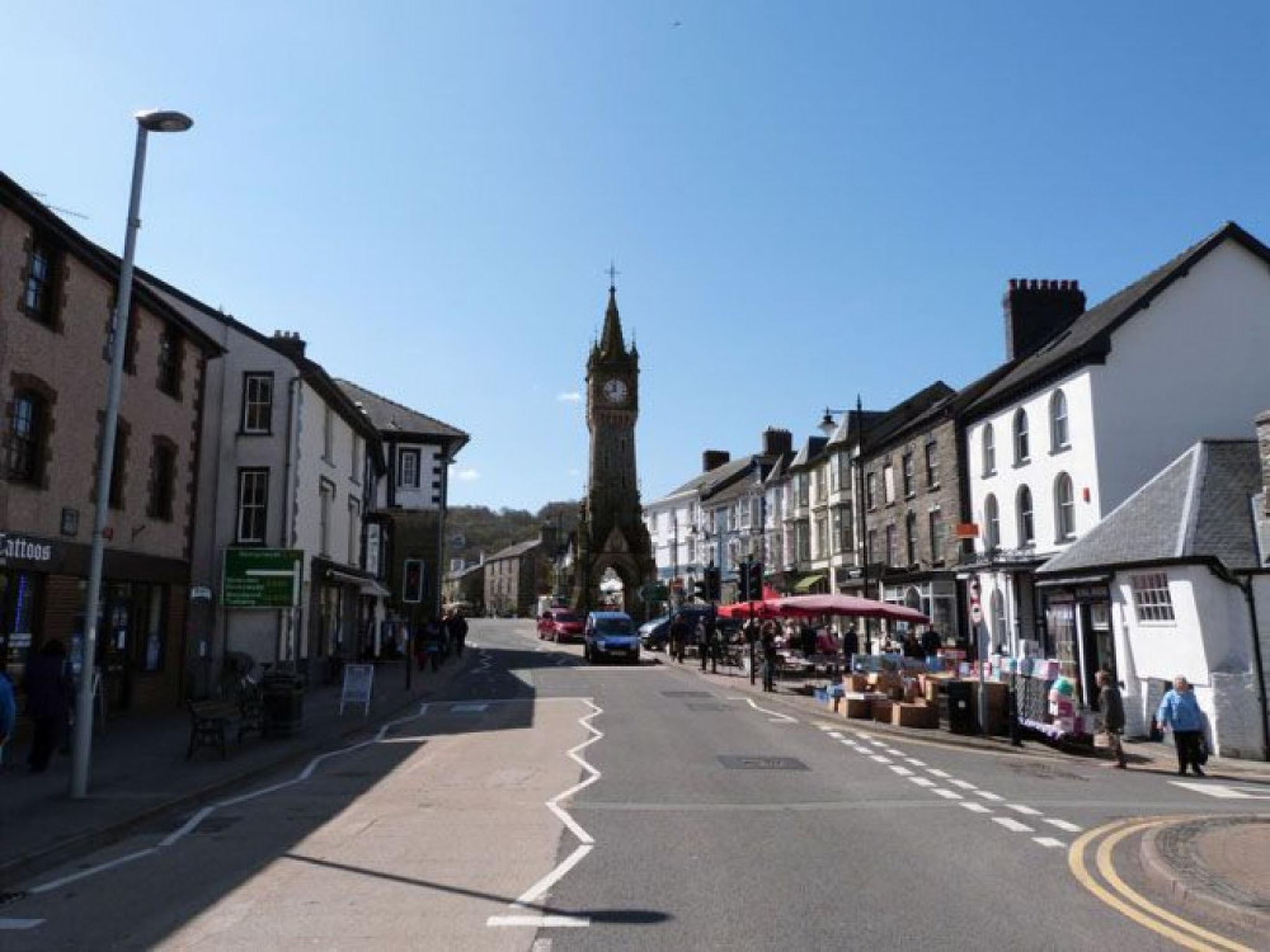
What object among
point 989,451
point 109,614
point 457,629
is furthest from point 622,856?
point 457,629

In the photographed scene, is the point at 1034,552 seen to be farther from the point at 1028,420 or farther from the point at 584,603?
the point at 584,603

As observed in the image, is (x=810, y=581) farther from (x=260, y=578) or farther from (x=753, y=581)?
(x=260, y=578)

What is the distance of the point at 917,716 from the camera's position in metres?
19.0

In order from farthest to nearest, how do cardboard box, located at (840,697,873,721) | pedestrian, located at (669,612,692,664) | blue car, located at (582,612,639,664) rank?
pedestrian, located at (669,612,692,664)
blue car, located at (582,612,639,664)
cardboard box, located at (840,697,873,721)

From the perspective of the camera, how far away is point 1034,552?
1099 inches

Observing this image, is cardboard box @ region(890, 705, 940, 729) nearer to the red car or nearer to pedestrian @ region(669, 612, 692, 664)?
pedestrian @ region(669, 612, 692, 664)

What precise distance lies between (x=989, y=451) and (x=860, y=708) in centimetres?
1416

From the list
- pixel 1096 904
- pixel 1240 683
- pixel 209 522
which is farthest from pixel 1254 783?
pixel 209 522

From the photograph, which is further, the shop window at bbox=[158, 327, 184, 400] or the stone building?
the shop window at bbox=[158, 327, 184, 400]

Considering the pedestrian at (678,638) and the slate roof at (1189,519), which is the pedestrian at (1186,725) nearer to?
the slate roof at (1189,519)

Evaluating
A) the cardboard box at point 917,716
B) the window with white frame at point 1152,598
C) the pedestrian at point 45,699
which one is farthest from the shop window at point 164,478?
the window with white frame at point 1152,598

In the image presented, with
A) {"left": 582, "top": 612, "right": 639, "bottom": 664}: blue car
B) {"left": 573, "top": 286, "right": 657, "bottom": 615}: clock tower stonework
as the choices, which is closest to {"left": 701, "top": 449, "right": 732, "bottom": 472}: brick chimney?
{"left": 573, "top": 286, "right": 657, "bottom": 615}: clock tower stonework

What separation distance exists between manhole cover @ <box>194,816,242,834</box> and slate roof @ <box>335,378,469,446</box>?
3523cm

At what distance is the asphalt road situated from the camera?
→ 6277 millimetres
